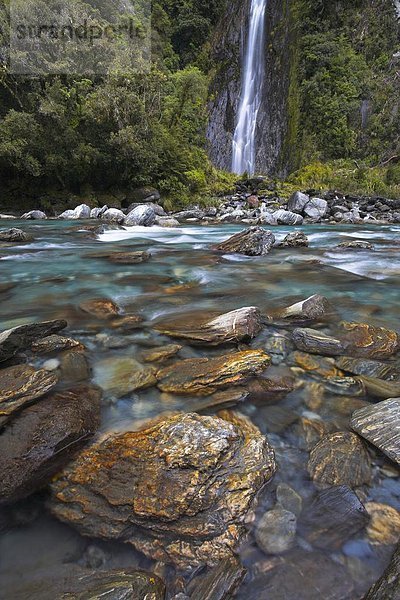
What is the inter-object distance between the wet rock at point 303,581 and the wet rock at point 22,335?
2.24 m

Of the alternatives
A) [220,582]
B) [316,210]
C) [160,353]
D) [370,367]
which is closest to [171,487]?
[220,582]

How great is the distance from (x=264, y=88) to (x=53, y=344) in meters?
38.3

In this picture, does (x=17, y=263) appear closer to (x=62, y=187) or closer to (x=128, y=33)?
(x=62, y=187)

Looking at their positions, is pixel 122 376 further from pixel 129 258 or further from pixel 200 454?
pixel 129 258

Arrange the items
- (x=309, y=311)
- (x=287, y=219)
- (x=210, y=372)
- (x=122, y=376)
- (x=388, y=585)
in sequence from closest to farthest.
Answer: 1. (x=388, y=585)
2. (x=210, y=372)
3. (x=122, y=376)
4. (x=309, y=311)
5. (x=287, y=219)

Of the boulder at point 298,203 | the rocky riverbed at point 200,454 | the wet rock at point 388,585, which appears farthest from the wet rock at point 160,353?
the boulder at point 298,203

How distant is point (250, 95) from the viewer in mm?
34688

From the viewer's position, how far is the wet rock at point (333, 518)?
154 centimetres

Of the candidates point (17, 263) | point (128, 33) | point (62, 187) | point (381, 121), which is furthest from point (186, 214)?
point (128, 33)

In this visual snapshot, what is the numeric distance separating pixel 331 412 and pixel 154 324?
1985 mm

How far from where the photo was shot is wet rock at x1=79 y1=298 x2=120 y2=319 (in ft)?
12.9

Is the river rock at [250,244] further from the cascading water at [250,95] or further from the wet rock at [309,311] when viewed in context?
the cascading water at [250,95]

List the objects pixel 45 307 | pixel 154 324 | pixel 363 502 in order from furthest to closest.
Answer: pixel 45 307 < pixel 154 324 < pixel 363 502

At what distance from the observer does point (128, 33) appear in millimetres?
34469
